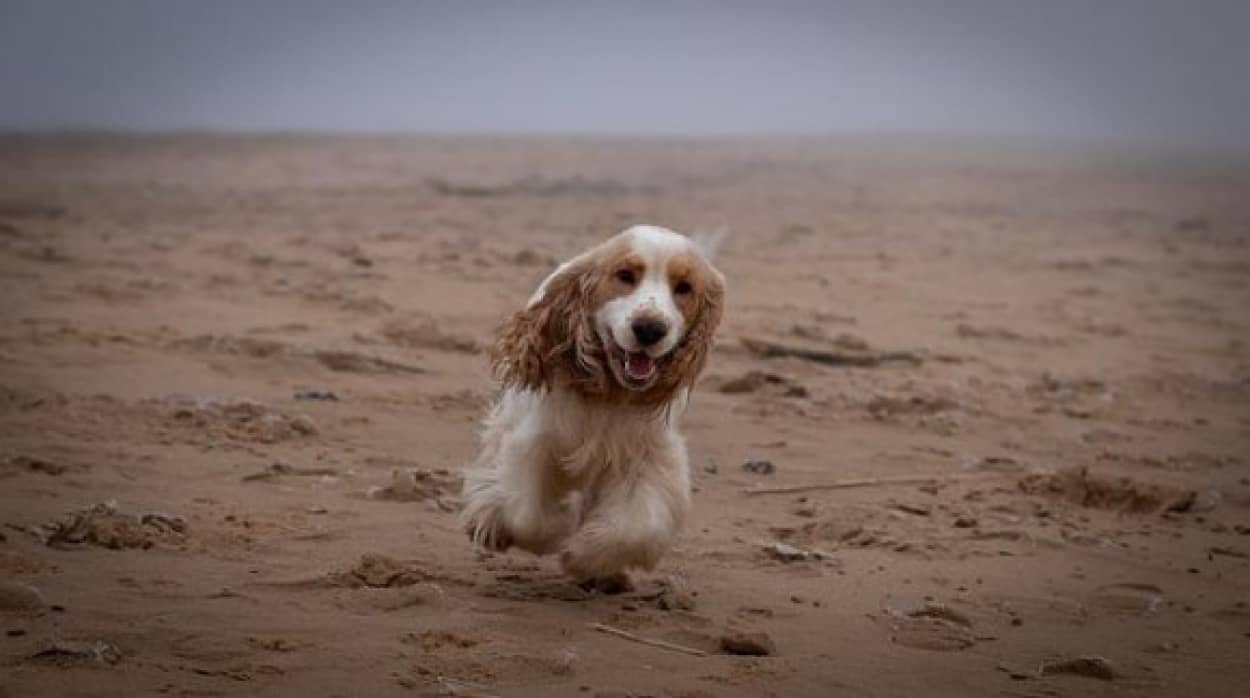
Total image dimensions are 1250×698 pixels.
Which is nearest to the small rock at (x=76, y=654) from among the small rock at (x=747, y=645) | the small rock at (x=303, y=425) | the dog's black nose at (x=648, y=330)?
the small rock at (x=747, y=645)

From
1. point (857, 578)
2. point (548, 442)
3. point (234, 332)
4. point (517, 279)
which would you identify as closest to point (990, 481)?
point (857, 578)

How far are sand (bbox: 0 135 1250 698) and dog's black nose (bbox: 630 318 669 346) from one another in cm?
89

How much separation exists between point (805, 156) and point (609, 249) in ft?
156

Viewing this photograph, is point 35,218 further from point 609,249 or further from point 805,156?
point 805,156

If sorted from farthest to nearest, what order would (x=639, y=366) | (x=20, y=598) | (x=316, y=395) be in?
(x=316, y=395)
(x=639, y=366)
(x=20, y=598)

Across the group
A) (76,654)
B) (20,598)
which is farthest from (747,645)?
(20,598)

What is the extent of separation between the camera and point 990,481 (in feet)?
25.7

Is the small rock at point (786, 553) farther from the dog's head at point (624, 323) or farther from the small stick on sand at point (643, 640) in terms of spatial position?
the small stick on sand at point (643, 640)

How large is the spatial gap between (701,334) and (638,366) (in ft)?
0.92

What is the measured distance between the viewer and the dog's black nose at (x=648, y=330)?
17.5ft

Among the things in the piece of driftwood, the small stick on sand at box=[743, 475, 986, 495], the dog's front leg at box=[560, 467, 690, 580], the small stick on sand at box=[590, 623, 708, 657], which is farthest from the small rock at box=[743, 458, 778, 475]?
the piece of driftwood

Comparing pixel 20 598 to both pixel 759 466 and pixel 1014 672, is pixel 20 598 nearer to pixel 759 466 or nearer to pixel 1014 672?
pixel 1014 672

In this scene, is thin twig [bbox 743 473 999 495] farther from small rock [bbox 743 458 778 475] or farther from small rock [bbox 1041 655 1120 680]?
small rock [bbox 1041 655 1120 680]

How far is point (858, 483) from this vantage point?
7.64m
